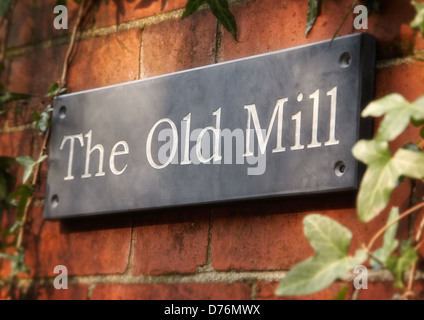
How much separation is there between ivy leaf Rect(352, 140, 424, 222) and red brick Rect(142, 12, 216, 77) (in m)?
0.41

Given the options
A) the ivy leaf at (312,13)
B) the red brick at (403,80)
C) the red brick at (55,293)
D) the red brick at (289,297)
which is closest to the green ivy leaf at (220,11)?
the ivy leaf at (312,13)

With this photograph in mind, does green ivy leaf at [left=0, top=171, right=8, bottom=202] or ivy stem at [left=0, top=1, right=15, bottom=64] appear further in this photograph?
ivy stem at [left=0, top=1, right=15, bottom=64]

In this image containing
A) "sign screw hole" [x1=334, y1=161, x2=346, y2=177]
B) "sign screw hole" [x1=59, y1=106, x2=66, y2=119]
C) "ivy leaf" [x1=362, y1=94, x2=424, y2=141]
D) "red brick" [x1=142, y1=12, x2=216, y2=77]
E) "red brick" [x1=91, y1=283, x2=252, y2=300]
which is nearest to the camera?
"ivy leaf" [x1=362, y1=94, x2=424, y2=141]

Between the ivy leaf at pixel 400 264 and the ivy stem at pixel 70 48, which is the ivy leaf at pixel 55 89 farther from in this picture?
the ivy leaf at pixel 400 264

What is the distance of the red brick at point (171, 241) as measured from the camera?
1.07 metres

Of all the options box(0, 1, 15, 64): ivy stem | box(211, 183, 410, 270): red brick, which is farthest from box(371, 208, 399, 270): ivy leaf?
box(0, 1, 15, 64): ivy stem

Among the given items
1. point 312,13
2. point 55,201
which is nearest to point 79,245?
point 55,201

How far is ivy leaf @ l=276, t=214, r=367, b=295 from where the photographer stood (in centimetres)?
75

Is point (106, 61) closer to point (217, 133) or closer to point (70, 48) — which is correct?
point (70, 48)

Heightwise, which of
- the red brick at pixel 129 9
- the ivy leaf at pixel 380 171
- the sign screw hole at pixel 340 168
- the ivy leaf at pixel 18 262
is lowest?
the ivy leaf at pixel 18 262

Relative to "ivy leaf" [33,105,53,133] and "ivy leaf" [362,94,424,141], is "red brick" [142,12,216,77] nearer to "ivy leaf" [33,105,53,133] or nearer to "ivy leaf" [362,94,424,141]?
"ivy leaf" [33,105,53,133]

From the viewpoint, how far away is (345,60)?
3.02 feet
